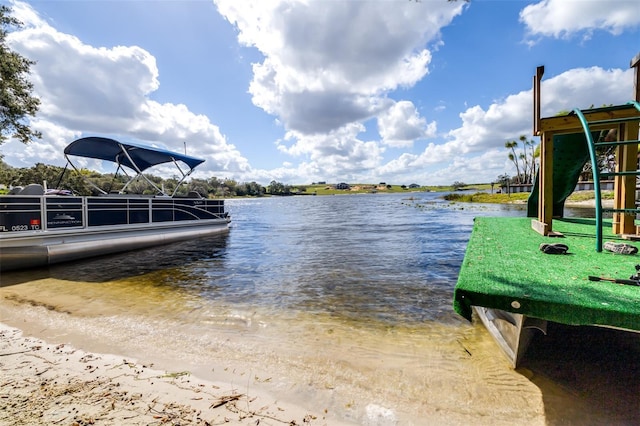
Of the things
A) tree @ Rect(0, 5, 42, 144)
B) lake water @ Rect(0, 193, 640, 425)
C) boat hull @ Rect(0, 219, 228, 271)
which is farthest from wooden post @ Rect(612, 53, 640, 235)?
tree @ Rect(0, 5, 42, 144)

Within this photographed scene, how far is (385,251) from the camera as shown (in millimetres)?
13023

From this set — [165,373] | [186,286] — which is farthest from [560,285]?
[186,286]

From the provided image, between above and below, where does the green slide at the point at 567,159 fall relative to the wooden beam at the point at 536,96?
below

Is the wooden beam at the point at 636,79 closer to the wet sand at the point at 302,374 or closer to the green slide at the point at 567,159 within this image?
the green slide at the point at 567,159

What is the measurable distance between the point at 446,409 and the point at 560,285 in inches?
70.9

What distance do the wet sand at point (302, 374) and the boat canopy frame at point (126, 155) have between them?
1112 centimetres

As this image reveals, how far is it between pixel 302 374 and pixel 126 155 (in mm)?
15621

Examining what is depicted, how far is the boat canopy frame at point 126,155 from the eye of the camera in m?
14.1

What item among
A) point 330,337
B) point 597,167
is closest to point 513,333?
point 597,167

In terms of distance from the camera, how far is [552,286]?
108 inches

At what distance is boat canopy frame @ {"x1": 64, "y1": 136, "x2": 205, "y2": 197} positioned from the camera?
1409cm

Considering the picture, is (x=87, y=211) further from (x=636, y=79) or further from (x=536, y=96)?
(x=636, y=79)

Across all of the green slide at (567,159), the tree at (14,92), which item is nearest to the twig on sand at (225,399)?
the green slide at (567,159)

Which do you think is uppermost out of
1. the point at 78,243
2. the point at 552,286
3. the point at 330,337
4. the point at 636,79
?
the point at 636,79
